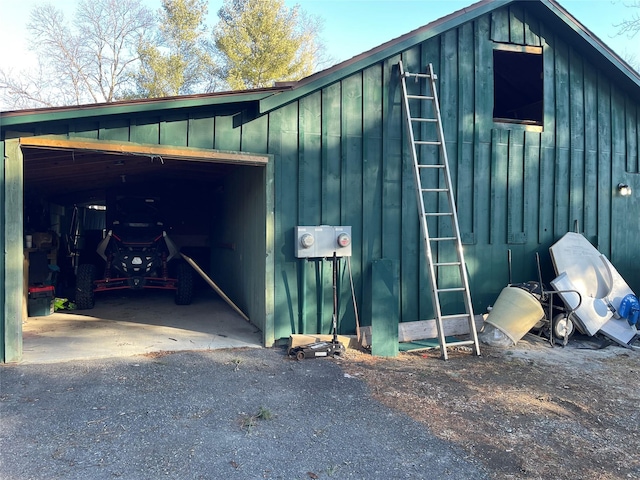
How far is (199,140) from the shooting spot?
16.7 feet

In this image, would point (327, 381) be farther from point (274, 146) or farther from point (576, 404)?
point (274, 146)

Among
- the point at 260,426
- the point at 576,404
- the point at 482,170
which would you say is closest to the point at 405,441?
the point at 260,426

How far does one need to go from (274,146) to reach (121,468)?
3861mm

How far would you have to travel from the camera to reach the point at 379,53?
5730mm

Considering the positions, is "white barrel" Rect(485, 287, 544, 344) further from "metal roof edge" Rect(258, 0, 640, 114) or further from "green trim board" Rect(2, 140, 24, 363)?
"green trim board" Rect(2, 140, 24, 363)

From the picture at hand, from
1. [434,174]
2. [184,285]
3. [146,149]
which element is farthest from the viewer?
[184,285]

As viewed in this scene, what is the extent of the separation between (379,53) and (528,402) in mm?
4551

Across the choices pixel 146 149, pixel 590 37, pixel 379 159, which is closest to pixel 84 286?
pixel 146 149

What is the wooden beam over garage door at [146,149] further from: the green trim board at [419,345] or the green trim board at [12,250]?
the green trim board at [419,345]

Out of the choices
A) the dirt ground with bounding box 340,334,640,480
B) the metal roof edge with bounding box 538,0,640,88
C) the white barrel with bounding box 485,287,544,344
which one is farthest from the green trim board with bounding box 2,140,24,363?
the metal roof edge with bounding box 538,0,640,88

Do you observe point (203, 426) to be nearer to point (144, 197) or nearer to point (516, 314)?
point (516, 314)

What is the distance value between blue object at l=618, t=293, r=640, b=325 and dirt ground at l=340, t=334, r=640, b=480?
22.7 inches

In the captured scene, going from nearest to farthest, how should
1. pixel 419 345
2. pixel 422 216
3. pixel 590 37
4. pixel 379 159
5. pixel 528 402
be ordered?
pixel 528 402 → pixel 422 216 → pixel 419 345 → pixel 379 159 → pixel 590 37

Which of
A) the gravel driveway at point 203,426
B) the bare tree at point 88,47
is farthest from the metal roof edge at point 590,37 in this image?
the bare tree at point 88,47
